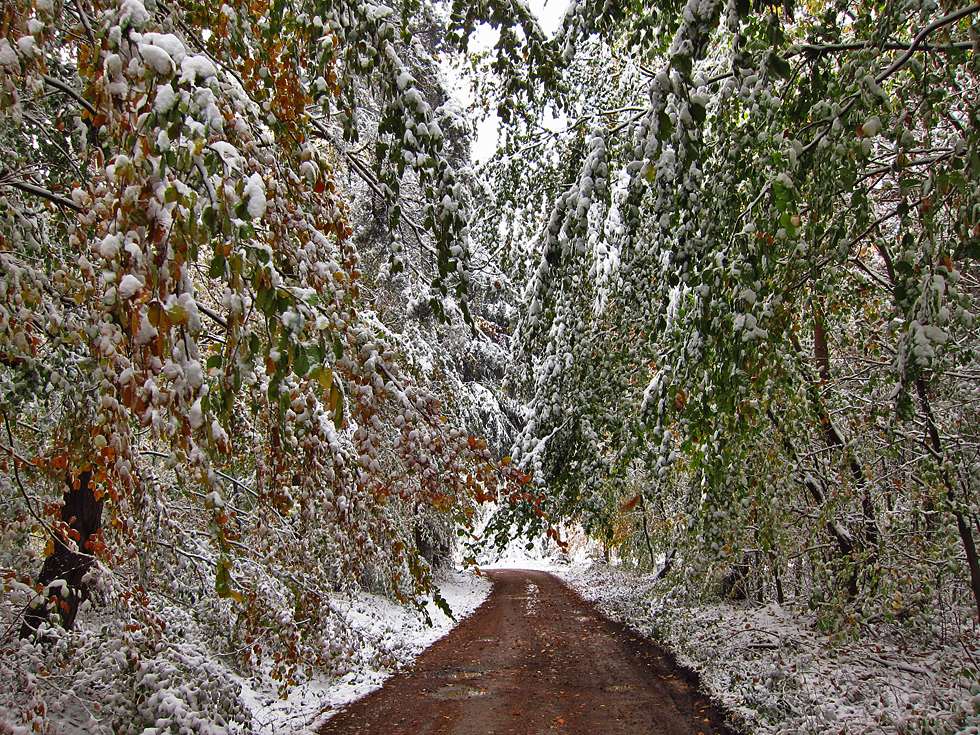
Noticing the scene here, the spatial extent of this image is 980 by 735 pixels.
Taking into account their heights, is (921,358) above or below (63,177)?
below

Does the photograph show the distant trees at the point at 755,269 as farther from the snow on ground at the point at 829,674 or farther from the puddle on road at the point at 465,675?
the puddle on road at the point at 465,675

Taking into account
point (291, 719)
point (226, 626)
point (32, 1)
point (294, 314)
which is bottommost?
point (291, 719)

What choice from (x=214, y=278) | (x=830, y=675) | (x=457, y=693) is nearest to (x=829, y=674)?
(x=830, y=675)

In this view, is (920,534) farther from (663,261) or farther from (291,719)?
(291,719)

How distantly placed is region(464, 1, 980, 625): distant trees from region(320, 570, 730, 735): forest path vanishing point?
159cm

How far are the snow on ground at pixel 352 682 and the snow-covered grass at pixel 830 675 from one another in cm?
317

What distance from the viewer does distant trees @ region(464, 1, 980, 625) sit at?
A: 2.25 m

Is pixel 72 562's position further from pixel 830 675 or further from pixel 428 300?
pixel 830 675

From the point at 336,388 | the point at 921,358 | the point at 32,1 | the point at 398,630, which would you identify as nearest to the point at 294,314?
the point at 336,388

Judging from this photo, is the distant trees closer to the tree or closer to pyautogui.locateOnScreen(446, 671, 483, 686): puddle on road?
the tree

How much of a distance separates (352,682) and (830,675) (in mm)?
5249

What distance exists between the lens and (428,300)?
294 centimetres

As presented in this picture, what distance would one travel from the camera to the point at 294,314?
1514mm

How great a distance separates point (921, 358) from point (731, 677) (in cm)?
639
